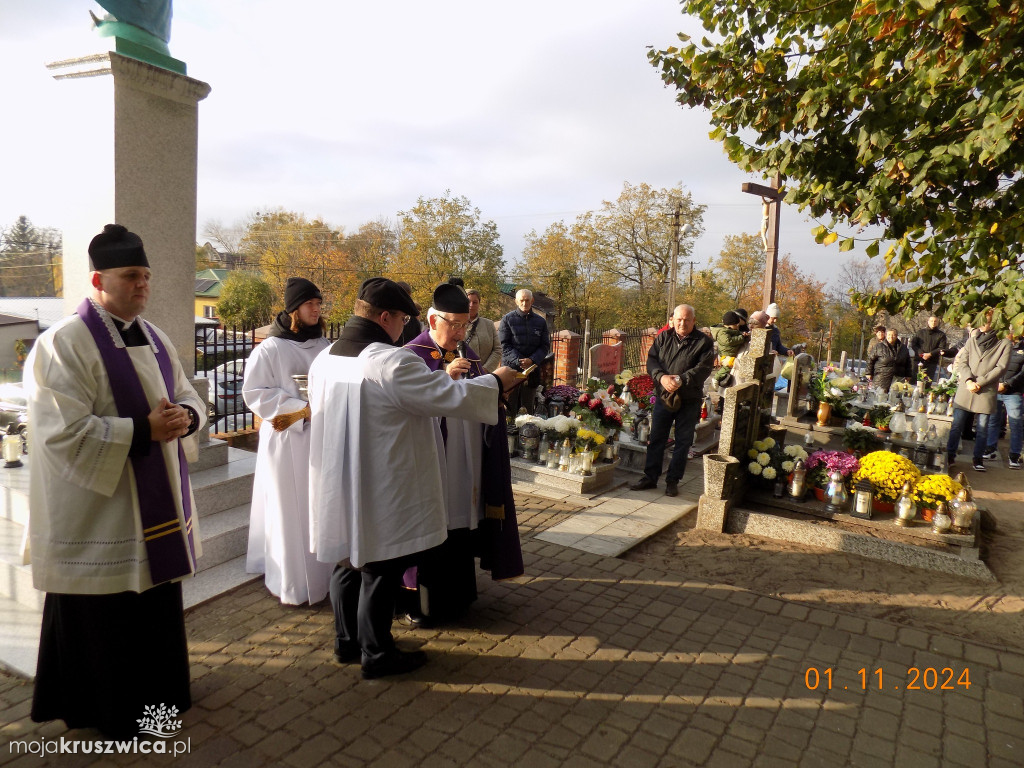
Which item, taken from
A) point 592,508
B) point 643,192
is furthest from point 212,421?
point 643,192

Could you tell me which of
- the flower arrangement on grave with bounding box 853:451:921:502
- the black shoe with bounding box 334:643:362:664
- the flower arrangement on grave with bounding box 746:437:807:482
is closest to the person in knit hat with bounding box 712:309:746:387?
the flower arrangement on grave with bounding box 746:437:807:482

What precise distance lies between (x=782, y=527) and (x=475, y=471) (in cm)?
332

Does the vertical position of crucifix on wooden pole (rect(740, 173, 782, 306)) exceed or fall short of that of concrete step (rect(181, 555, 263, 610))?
it exceeds it

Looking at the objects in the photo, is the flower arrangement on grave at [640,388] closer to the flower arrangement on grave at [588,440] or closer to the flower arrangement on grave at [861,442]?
the flower arrangement on grave at [588,440]

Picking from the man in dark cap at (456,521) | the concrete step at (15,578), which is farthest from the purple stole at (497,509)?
the concrete step at (15,578)

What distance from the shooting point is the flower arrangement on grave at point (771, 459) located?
6.49 m

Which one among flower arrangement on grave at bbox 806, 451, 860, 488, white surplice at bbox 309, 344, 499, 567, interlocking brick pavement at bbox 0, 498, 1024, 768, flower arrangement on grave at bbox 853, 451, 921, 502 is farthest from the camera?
flower arrangement on grave at bbox 806, 451, 860, 488

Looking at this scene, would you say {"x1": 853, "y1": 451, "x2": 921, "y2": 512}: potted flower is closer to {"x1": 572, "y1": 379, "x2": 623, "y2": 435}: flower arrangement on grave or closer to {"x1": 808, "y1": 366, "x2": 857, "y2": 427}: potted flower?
{"x1": 572, "y1": 379, "x2": 623, "y2": 435}: flower arrangement on grave

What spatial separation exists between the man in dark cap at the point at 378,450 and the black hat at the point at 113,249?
0.99 metres

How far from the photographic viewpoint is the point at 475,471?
13.5ft

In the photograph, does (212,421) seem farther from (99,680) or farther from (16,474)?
(99,680)

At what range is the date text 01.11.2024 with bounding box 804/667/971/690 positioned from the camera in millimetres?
3627

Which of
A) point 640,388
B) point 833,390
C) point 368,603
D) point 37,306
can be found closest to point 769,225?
point 833,390

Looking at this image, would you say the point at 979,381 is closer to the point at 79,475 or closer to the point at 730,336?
the point at 730,336
